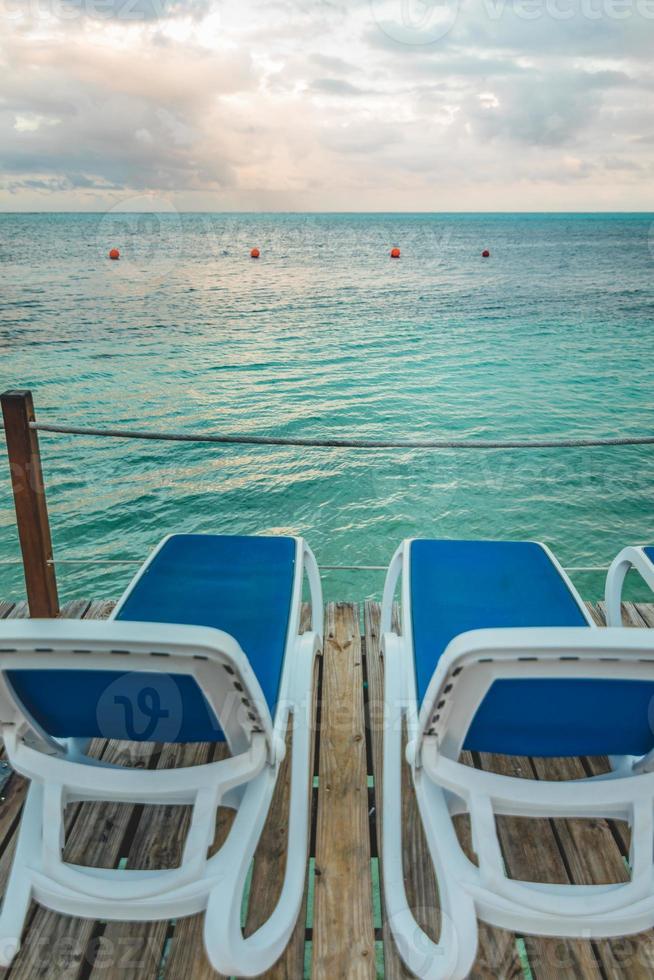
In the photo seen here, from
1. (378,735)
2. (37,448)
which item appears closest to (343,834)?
(378,735)

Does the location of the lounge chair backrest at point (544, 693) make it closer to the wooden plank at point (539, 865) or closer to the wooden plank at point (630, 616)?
the wooden plank at point (539, 865)

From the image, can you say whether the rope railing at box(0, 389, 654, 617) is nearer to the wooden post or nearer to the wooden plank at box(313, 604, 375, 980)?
the wooden post

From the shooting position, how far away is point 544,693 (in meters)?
1.10

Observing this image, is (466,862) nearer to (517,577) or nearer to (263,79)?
(517,577)

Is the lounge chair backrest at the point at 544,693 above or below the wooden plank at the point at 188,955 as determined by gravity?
above

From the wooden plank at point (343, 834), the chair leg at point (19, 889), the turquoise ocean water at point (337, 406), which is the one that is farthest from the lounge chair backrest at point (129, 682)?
the turquoise ocean water at point (337, 406)

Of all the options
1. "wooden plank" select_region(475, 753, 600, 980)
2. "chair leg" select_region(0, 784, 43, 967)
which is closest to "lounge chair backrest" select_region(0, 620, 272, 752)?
"chair leg" select_region(0, 784, 43, 967)

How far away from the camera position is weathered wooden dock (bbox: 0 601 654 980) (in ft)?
4.25

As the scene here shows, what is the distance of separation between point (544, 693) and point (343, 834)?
2.58ft

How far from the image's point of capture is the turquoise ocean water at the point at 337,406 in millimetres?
7453

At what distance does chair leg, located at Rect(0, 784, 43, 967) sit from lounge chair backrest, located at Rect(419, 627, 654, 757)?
773 mm

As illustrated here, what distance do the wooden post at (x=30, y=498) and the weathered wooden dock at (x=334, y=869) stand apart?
2.46ft

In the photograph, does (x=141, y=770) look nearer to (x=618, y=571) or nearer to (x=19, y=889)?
(x=19, y=889)

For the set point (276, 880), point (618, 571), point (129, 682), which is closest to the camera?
point (129, 682)
